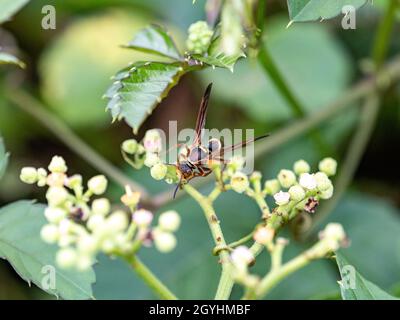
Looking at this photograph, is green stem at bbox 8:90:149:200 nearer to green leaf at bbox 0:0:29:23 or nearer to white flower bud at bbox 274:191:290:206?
green leaf at bbox 0:0:29:23

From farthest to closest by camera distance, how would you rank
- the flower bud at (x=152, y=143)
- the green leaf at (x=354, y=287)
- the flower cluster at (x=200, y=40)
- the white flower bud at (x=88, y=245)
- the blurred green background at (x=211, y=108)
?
the blurred green background at (x=211, y=108) < the flower cluster at (x=200, y=40) < the flower bud at (x=152, y=143) < the green leaf at (x=354, y=287) < the white flower bud at (x=88, y=245)

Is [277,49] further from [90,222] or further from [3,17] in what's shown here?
[90,222]

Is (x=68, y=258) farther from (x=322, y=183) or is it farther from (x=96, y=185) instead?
(x=322, y=183)

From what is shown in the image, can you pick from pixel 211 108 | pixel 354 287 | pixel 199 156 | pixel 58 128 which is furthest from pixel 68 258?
pixel 211 108

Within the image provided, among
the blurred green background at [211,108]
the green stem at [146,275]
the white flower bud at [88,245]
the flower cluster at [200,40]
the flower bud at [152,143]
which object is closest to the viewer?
the white flower bud at [88,245]

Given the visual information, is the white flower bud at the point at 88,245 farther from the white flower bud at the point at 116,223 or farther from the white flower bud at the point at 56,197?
the white flower bud at the point at 56,197

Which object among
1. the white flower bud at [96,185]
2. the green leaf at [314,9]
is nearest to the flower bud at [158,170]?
the white flower bud at [96,185]
